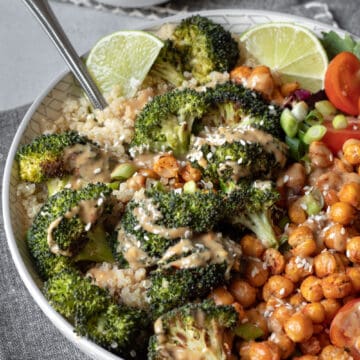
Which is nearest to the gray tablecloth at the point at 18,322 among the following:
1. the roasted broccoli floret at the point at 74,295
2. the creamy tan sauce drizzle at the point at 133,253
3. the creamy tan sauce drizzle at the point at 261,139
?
the roasted broccoli floret at the point at 74,295

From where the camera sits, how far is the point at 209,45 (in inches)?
135

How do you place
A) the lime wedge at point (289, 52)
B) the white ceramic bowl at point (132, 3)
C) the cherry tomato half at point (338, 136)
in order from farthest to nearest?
1. the white ceramic bowl at point (132, 3)
2. the lime wedge at point (289, 52)
3. the cherry tomato half at point (338, 136)

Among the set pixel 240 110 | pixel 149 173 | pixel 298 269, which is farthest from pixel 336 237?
pixel 149 173

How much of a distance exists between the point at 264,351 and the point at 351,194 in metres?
0.79

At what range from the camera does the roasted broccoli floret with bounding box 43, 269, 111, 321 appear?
2531 mm

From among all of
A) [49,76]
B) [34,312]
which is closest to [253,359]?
[34,312]

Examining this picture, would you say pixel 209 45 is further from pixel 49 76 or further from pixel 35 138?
pixel 49 76

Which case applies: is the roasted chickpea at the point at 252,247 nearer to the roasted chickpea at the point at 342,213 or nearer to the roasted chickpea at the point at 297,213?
the roasted chickpea at the point at 297,213

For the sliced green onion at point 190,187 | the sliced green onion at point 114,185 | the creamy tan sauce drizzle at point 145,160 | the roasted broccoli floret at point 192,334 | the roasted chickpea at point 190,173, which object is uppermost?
the sliced green onion at point 114,185

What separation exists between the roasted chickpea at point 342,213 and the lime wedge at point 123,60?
1224mm

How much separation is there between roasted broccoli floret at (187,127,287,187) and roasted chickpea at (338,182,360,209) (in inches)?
11.9

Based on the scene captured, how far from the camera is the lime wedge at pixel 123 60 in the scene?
137 inches

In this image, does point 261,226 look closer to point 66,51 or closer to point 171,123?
point 171,123

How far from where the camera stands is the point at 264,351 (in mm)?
2473
